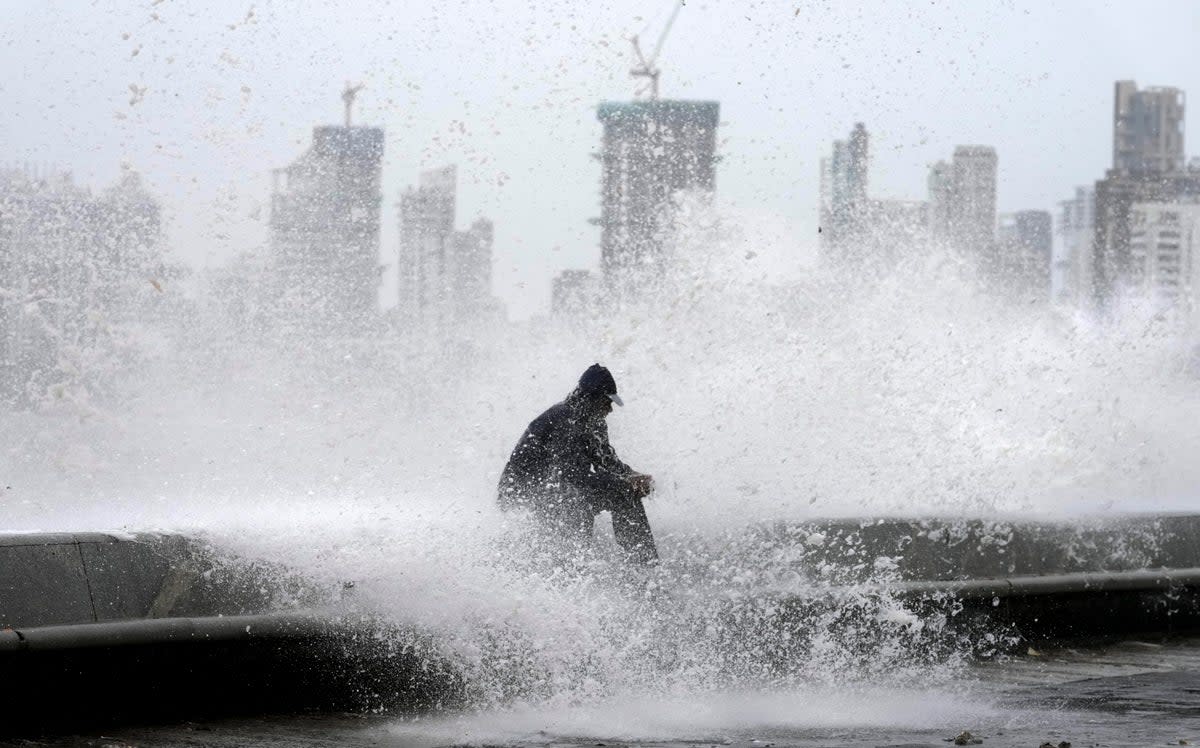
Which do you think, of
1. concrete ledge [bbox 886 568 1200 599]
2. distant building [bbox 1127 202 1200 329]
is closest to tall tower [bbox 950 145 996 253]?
concrete ledge [bbox 886 568 1200 599]

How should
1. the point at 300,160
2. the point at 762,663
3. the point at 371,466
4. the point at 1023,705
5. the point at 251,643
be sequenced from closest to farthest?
the point at 251,643 < the point at 1023,705 < the point at 762,663 < the point at 371,466 < the point at 300,160

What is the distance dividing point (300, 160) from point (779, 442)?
1034 cm

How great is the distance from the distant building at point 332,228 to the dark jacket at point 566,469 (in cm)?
987

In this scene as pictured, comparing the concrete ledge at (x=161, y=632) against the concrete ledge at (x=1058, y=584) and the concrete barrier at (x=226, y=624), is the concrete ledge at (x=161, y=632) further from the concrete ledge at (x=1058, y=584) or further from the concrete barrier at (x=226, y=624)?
the concrete ledge at (x=1058, y=584)

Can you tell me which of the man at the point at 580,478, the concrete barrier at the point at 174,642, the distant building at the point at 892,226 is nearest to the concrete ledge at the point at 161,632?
the concrete barrier at the point at 174,642

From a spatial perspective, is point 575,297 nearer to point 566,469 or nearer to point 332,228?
point 332,228

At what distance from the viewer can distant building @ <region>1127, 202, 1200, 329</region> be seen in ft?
522

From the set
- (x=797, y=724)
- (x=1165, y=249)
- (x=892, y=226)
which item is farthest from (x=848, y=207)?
(x=1165, y=249)

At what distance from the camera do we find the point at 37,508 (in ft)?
63.0

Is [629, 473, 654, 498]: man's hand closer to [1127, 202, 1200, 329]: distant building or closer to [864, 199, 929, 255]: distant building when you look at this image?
[864, 199, 929, 255]: distant building

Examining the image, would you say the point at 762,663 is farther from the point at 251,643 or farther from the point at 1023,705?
the point at 251,643

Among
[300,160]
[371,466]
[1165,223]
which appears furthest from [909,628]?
[1165,223]

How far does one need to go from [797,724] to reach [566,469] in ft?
7.72

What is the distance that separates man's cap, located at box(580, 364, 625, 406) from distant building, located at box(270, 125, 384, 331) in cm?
981
